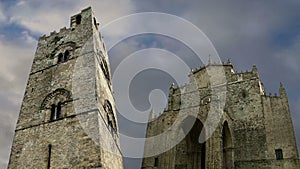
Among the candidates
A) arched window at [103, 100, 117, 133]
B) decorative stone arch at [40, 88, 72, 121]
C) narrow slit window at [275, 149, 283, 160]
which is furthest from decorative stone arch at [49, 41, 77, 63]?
narrow slit window at [275, 149, 283, 160]

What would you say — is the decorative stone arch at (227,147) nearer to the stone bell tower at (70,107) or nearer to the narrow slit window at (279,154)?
the narrow slit window at (279,154)

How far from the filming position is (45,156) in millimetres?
17625

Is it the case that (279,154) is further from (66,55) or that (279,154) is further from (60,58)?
(60,58)

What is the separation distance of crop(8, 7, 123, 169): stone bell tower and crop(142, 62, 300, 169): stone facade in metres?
8.12

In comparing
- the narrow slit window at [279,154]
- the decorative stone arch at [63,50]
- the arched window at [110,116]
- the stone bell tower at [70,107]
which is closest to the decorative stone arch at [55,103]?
the stone bell tower at [70,107]

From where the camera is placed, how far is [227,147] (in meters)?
27.6

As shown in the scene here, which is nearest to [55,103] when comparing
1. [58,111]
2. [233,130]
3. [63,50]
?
[58,111]

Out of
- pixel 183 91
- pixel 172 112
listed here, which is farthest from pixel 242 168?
pixel 183 91

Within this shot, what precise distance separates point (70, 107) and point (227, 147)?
46.9 ft

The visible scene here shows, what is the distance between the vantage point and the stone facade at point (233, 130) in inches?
1072

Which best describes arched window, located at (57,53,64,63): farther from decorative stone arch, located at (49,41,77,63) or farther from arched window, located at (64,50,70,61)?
arched window, located at (64,50,70,61)

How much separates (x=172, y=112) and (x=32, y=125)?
44.8ft

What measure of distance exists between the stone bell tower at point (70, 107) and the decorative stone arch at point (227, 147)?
9632 millimetres

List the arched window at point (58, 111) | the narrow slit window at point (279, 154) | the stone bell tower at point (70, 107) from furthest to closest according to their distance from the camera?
the narrow slit window at point (279, 154) → the arched window at point (58, 111) → the stone bell tower at point (70, 107)
